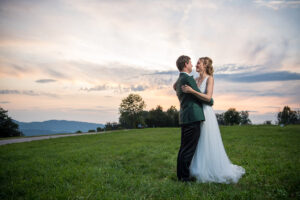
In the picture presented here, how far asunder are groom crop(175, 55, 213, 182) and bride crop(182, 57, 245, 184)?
289mm

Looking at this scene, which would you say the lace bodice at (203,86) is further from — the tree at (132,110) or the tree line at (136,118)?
the tree at (132,110)

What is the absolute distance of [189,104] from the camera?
4.66 meters

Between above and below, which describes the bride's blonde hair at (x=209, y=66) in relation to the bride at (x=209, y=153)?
above

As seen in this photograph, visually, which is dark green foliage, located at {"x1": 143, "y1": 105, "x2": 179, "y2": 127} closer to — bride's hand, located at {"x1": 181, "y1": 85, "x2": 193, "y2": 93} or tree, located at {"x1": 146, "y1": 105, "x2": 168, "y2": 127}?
tree, located at {"x1": 146, "y1": 105, "x2": 168, "y2": 127}

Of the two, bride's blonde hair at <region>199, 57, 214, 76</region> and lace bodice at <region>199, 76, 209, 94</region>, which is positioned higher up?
bride's blonde hair at <region>199, 57, 214, 76</region>

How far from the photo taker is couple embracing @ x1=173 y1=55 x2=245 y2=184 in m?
4.64

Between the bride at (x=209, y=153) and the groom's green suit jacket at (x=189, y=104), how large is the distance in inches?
12.2

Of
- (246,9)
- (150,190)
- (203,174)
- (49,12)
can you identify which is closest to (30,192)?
(150,190)

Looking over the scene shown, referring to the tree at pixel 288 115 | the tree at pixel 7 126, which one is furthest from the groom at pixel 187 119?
→ the tree at pixel 288 115

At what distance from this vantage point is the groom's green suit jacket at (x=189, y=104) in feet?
15.0

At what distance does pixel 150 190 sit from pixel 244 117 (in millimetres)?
182822

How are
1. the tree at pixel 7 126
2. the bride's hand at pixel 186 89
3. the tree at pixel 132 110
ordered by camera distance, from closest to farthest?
the bride's hand at pixel 186 89 → the tree at pixel 7 126 → the tree at pixel 132 110

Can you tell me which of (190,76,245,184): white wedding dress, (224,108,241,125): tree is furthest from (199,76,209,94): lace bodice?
(224,108,241,125): tree

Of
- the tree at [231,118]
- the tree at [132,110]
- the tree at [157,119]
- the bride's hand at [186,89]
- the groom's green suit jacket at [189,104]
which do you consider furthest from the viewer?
the tree at [231,118]
